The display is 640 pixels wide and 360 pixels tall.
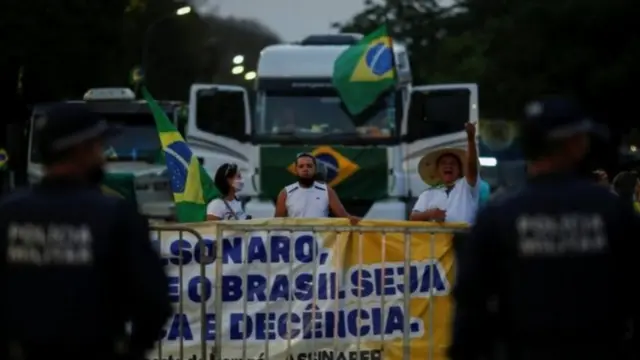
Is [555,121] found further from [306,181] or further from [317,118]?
[317,118]

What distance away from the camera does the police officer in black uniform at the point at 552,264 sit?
5086mm

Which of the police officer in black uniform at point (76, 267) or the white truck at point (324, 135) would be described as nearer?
the police officer in black uniform at point (76, 267)

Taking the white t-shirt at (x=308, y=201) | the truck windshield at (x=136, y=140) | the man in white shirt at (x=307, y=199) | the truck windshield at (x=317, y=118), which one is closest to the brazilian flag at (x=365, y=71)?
the truck windshield at (x=317, y=118)

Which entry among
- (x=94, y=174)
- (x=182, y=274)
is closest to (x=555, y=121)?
(x=94, y=174)

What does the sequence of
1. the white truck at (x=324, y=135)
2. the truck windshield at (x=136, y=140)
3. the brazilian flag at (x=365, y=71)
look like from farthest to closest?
the truck windshield at (x=136, y=140) → the white truck at (x=324, y=135) → the brazilian flag at (x=365, y=71)

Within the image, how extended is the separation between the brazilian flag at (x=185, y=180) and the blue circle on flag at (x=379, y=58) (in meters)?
5.95

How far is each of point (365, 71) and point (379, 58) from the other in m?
0.30

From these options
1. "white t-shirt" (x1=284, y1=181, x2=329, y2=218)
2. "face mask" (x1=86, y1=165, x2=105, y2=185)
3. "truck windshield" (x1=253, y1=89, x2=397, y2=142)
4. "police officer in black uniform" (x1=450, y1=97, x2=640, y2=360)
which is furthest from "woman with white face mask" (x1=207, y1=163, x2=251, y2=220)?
"police officer in black uniform" (x1=450, y1=97, x2=640, y2=360)

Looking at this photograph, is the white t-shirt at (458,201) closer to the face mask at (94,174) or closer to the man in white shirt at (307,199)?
the man in white shirt at (307,199)

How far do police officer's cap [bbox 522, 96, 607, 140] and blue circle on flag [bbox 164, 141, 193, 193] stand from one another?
8183 mm

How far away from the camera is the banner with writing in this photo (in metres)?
10.1

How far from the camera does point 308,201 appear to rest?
14.0m

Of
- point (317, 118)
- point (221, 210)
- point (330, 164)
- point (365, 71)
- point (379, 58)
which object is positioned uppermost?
point (379, 58)

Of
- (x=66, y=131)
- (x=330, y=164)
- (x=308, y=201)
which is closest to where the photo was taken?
(x=66, y=131)
